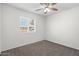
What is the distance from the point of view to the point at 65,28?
3934 millimetres

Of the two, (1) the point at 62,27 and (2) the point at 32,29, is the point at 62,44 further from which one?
(2) the point at 32,29

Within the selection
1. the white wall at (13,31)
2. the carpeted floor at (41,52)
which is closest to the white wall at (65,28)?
the carpeted floor at (41,52)

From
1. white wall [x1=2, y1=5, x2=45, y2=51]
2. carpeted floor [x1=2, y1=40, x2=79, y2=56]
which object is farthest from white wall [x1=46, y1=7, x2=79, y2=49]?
white wall [x1=2, y1=5, x2=45, y2=51]

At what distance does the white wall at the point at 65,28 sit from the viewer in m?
3.38

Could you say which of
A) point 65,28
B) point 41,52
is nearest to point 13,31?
point 41,52

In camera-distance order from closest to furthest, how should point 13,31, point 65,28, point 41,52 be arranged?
point 41,52 → point 13,31 → point 65,28

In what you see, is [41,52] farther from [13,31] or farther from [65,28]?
[65,28]

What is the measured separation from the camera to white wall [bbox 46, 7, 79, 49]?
3383 mm

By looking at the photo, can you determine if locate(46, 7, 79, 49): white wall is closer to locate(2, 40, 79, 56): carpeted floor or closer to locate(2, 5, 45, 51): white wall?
locate(2, 40, 79, 56): carpeted floor

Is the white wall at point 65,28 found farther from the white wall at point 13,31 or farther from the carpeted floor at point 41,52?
the white wall at point 13,31

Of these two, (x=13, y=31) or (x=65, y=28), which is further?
(x=65, y=28)

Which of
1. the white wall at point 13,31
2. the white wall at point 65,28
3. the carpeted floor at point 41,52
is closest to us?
the carpeted floor at point 41,52

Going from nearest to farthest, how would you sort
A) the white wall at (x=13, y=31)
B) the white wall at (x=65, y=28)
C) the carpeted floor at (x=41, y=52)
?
the carpeted floor at (x=41, y=52)
the white wall at (x=13, y=31)
the white wall at (x=65, y=28)

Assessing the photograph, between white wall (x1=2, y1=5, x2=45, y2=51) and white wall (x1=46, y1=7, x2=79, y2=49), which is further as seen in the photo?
white wall (x1=46, y1=7, x2=79, y2=49)
